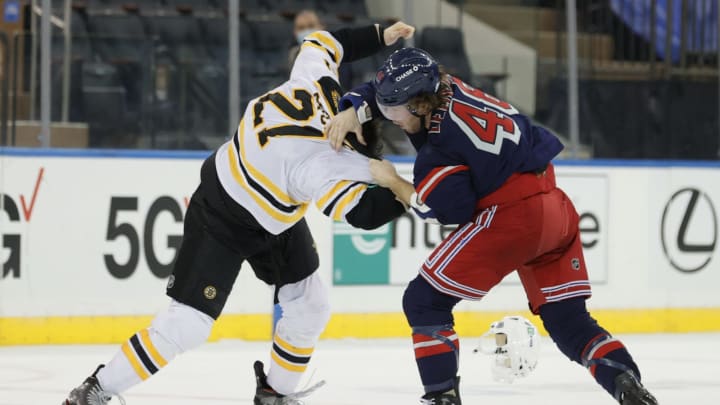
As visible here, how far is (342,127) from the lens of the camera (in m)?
3.45

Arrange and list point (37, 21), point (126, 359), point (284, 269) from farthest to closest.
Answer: point (37, 21), point (284, 269), point (126, 359)

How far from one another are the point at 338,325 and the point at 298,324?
259 centimetres

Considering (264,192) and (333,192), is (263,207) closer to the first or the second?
(264,192)

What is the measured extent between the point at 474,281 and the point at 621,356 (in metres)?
0.49

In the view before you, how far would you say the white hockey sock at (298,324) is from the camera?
13.3 feet


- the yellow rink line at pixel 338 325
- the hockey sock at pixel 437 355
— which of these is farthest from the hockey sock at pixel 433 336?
the yellow rink line at pixel 338 325

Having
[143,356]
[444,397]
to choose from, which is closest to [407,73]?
[444,397]

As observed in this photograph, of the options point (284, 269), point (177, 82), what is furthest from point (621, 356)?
point (177, 82)

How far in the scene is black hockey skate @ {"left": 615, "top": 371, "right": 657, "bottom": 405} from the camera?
3348mm

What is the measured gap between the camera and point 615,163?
716 centimetres

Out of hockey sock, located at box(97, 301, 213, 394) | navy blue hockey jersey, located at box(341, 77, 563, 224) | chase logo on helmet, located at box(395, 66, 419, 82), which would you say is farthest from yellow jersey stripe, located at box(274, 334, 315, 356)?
chase logo on helmet, located at box(395, 66, 419, 82)

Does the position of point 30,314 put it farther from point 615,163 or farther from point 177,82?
point 615,163

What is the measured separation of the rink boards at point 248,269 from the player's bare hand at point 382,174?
306 cm

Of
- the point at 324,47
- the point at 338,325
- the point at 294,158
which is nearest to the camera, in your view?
the point at 294,158
